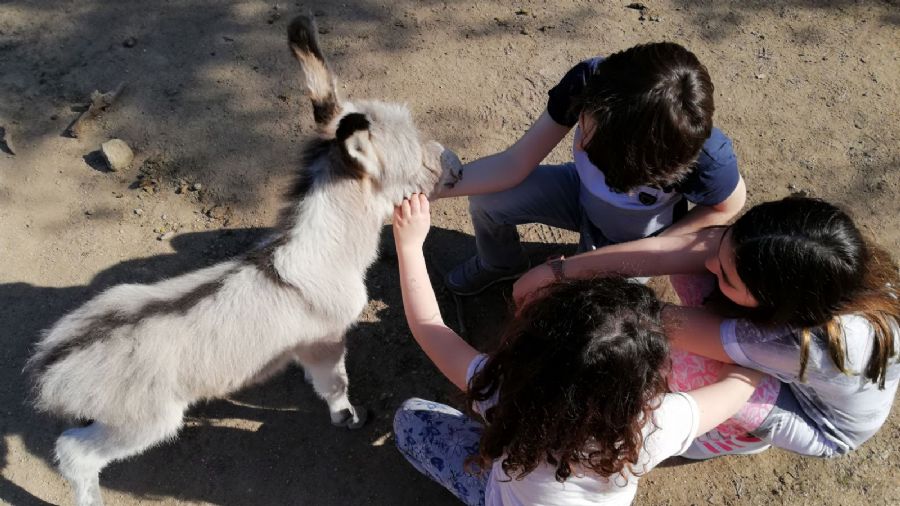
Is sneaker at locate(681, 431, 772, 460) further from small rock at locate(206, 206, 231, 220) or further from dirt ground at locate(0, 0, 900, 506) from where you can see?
small rock at locate(206, 206, 231, 220)

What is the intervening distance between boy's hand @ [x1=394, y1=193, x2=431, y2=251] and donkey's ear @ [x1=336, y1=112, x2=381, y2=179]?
24 cm

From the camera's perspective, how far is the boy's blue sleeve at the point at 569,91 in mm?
2734

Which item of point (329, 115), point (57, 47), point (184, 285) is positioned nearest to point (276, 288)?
point (184, 285)

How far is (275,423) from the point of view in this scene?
3.37m

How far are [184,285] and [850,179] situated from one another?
13.6 feet

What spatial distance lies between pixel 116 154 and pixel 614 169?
10.9 feet

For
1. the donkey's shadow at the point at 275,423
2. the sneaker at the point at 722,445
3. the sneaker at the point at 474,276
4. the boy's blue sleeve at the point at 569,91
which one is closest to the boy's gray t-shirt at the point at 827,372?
the sneaker at the point at 722,445

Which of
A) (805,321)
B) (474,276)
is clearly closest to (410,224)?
(474,276)

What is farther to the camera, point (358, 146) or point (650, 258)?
point (650, 258)

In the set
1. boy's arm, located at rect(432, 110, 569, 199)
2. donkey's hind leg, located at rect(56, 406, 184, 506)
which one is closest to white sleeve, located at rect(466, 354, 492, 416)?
boy's arm, located at rect(432, 110, 569, 199)

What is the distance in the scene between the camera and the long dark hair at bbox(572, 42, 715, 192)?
7.15 feet

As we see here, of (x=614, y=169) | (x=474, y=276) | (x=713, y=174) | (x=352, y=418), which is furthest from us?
(x=474, y=276)

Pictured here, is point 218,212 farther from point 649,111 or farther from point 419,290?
point 649,111

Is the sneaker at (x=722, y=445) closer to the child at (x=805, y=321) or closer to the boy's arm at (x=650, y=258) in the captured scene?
the child at (x=805, y=321)
